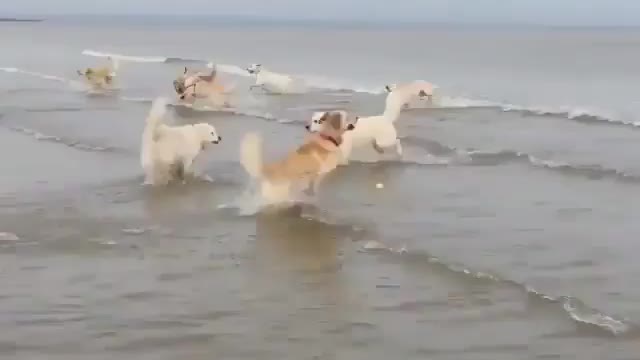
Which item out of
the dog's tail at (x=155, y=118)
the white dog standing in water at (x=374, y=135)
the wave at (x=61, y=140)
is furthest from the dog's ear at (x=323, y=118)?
the wave at (x=61, y=140)

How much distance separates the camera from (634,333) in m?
5.89

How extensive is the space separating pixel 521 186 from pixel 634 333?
5.11 meters

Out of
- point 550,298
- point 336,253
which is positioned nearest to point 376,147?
point 336,253

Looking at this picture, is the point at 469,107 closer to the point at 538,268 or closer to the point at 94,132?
the point at 94,132

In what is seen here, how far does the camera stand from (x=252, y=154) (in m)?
9.04

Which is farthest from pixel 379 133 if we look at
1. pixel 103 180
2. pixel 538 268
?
pixel 538 268

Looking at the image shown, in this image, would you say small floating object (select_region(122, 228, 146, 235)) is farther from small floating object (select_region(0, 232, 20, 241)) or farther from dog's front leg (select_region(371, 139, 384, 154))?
dog's front leg (select_region(371, 139, 384, 154))

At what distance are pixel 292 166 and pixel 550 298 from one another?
3.48 m

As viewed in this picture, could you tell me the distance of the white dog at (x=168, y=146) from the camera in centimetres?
1055

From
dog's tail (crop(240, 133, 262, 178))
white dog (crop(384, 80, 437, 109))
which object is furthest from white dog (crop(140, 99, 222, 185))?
white dog (crop(384, 80, 437, 109))

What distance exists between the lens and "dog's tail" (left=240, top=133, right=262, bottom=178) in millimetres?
8969

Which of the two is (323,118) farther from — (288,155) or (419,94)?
(419,94)

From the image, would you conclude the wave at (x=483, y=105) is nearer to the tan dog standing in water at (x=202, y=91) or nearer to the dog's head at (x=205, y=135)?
the tan dog standing in water at (x=202, y=91)

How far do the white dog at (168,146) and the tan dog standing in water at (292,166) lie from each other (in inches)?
51.9
